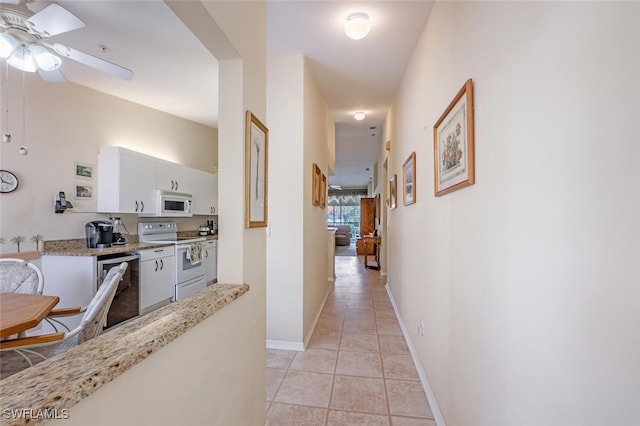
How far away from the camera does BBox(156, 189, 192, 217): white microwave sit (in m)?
4.01

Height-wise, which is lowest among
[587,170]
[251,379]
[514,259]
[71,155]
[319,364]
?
[319,364]

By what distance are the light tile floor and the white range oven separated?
214 centimetres

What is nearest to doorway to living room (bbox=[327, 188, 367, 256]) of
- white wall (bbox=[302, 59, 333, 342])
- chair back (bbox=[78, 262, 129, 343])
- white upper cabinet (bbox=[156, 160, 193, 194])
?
white upper cabinet (bbox=[156, 160, 193, 194])

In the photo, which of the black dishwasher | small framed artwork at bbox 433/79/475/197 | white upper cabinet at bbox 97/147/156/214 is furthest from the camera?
white upper cabinet at bbox 97/147/156/214

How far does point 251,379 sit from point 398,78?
3253 mm

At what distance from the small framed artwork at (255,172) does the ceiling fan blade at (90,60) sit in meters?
1.61

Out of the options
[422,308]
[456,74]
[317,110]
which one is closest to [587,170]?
[456,74]

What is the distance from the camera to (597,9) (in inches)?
23.8

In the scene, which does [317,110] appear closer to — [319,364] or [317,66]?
[317,66]

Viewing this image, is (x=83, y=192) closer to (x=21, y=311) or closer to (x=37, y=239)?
(x=37, y=239)

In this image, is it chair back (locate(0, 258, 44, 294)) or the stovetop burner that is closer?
chair back (locate(0, 258, 44, 294))

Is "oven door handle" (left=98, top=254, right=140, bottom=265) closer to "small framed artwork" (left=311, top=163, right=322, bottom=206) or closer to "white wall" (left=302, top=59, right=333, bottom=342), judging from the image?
"white wall" (left=302, top=59, right=333, bottom=342)

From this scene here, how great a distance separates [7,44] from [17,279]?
1.64 meters

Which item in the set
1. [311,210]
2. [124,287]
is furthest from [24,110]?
[311,210]
